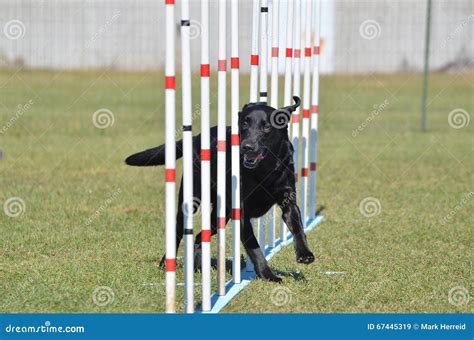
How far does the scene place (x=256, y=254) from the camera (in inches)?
263

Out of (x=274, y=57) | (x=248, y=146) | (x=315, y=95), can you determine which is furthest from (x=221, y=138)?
(x=315, y=95)

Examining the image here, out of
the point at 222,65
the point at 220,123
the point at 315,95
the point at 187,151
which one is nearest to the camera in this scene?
the point at 187,151

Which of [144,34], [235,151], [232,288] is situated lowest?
[144,34]

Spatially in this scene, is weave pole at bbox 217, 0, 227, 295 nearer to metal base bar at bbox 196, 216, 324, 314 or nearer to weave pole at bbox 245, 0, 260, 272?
metal base bar at bbox 196, 216, 324, 314

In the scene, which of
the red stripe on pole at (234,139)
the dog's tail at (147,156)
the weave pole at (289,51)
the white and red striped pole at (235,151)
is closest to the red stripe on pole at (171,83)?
the white and red striped pole at (235,151)

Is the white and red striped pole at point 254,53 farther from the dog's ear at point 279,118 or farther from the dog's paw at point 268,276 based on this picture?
the dog's paw at point 268,276

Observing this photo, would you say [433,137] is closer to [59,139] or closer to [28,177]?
[59,139]

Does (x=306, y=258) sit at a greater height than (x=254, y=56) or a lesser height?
lesser

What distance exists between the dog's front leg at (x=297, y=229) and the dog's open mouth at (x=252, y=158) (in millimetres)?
387

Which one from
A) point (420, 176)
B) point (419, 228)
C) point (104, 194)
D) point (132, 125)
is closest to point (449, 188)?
point (420, 176)

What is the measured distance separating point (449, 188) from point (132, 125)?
9824mm

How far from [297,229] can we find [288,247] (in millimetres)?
1594

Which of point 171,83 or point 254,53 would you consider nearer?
point 171,83

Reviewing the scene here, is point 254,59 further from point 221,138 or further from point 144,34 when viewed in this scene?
point 144,34
